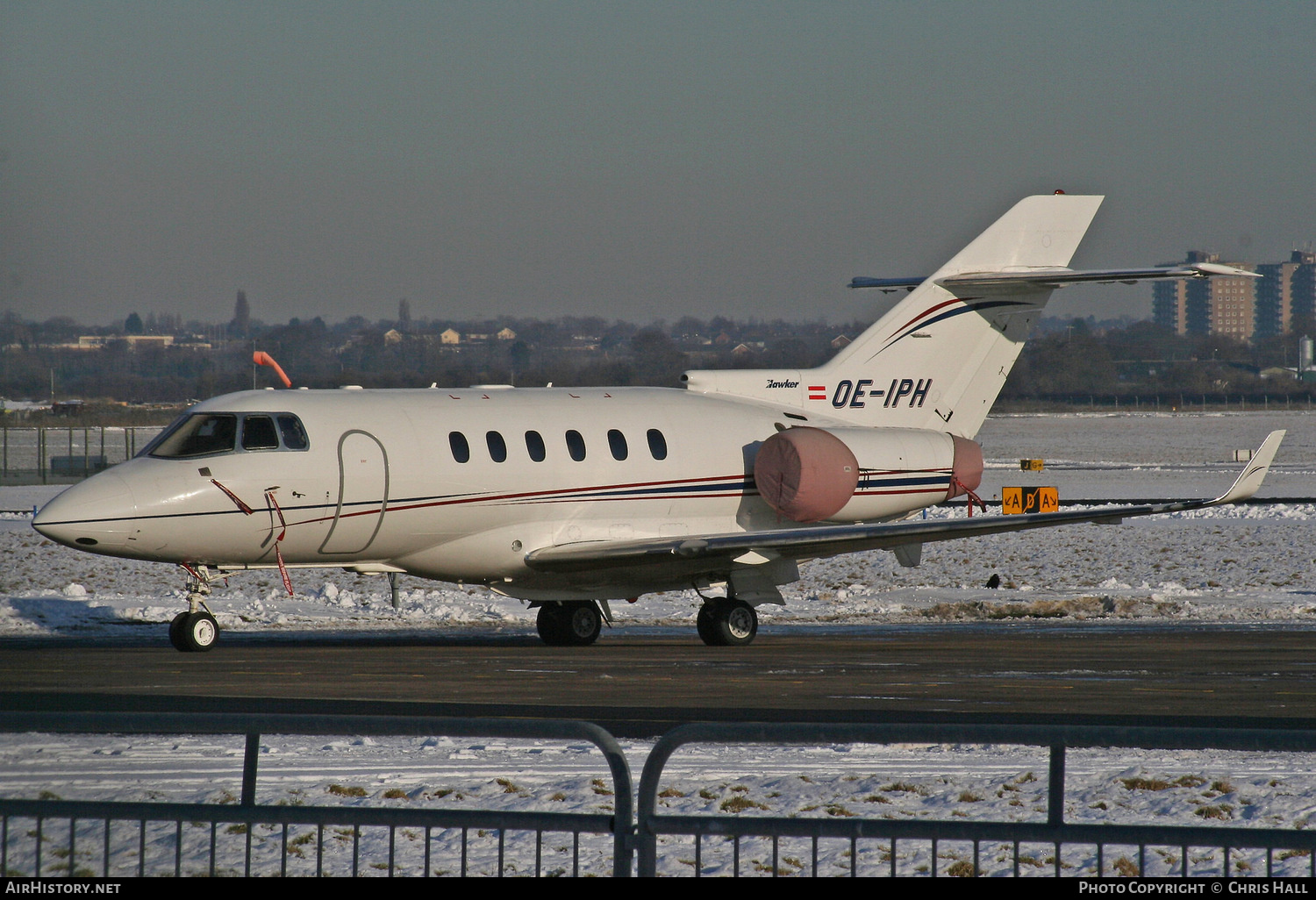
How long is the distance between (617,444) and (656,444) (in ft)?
1.86

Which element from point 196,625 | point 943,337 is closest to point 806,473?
point 943,337

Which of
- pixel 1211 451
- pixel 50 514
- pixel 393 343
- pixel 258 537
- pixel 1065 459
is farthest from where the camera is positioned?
pixel 1211 451

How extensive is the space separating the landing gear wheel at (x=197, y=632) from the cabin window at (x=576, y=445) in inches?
188

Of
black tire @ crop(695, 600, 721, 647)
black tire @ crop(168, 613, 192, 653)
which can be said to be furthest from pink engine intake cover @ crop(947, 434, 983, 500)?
black tire @ crop(168, 613, 192, 653)

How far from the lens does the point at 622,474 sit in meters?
20.0

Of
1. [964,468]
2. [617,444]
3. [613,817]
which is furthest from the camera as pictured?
[964,468]

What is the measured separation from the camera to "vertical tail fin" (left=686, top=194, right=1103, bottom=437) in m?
22.6

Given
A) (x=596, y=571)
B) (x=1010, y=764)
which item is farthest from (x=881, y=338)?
(x=1010, y=764)

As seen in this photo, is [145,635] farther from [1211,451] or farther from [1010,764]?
[1211,451]

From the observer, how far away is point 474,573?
756 inches

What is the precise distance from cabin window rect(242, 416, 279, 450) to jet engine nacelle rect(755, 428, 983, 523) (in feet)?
20.7

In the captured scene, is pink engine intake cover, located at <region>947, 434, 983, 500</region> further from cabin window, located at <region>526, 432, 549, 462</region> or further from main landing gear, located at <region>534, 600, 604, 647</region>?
cabin window, located at <region>526, 432, 549, 462</region>

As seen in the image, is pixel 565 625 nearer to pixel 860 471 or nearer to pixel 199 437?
pixel 860 471

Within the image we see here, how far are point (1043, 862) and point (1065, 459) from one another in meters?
57.0
